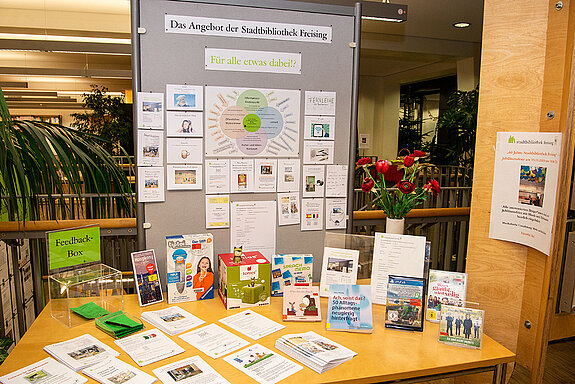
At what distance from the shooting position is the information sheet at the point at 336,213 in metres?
2.26

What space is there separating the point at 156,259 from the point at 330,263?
83 cm

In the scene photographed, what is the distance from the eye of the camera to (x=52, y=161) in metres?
1.60

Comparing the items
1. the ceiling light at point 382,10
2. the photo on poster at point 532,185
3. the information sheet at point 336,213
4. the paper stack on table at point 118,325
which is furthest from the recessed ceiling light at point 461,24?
the paper stack on table at point 118,325

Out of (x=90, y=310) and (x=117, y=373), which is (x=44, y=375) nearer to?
(x=117, y=373)

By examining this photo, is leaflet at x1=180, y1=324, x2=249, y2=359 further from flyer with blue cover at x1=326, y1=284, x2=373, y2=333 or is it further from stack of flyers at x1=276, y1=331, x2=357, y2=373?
flyer with blue cover at x1=326, y1=284, x2=373, y2=333

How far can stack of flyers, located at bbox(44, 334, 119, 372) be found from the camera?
4.60 ft

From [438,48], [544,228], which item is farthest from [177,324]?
[438,48]

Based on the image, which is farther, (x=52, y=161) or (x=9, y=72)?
(x=9, y=72)

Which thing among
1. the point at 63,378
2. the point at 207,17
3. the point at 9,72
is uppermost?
the point at 9,72

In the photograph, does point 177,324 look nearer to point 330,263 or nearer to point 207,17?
point 330,263

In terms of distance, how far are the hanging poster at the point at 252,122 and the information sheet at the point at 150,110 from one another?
21 cm

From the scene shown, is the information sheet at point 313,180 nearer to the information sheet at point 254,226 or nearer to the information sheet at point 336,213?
the information sheet at point 336,213

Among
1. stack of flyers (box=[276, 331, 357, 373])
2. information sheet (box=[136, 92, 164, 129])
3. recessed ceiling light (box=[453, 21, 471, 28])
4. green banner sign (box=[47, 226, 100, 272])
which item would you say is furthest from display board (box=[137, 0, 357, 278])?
recessed ceiling light (box=[453, 21, 471, 28])

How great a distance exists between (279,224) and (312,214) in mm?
186
